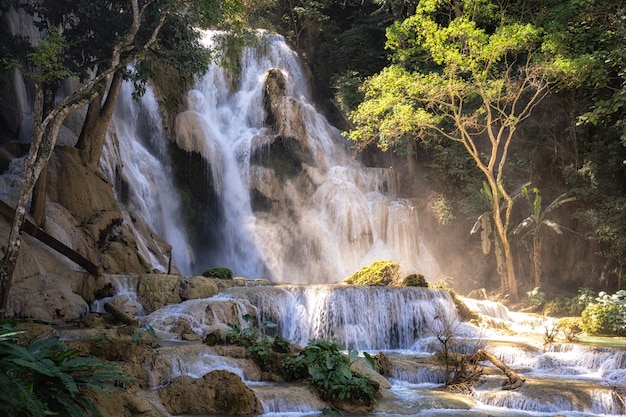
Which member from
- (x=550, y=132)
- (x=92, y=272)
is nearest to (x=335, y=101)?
(x=550, y=132)

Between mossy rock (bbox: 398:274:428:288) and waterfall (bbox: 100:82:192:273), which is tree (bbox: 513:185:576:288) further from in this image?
waterfall (bbox: 100:82:192:273)

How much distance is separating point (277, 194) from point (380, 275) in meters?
8.17

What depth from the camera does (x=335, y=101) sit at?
28.9 meters

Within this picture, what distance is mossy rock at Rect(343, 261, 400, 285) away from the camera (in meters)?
17.5

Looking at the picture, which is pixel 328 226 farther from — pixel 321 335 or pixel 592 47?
pixel 592 47

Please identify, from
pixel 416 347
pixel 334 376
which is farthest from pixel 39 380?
pixel 416 347

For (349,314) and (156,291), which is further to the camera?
(349,314)

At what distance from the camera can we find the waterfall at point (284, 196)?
23.0m

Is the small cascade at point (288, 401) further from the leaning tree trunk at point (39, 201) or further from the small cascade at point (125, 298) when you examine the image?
the leaning tree trunk at point (39, 201)

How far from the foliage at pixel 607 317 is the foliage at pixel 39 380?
→ 13221 millimetres

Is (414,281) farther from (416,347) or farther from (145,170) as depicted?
(145,170)

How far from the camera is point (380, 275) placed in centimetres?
1752

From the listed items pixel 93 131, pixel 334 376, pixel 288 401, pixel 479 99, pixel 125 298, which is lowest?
pixel 288 401

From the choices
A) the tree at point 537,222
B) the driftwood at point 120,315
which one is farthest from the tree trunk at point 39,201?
the tree at point 537,222
